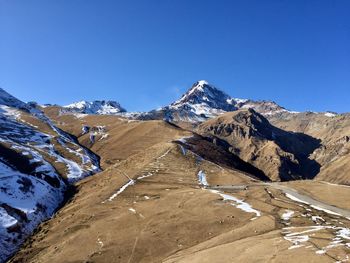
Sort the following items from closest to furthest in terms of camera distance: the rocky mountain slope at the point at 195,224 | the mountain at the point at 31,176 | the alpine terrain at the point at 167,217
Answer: the rocky mountain slope at the point at 195,224
the alpine terrain at the point at 167,217
the mountain at the point at 31,176

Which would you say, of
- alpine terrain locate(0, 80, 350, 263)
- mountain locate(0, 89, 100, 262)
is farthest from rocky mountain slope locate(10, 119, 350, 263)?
mountain locate(0, 89, 100, 262)

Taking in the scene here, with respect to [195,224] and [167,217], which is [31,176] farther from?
[195,224]

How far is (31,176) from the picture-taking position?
105250mm

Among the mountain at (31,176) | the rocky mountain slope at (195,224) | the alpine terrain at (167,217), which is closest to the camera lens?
the rocky mountain slope at (195,224)

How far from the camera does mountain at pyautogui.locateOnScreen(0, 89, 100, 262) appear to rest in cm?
7656

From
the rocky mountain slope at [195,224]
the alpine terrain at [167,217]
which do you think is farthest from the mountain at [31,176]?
the rocky mountain slope at [195,224]

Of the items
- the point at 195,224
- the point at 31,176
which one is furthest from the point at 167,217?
the point at 31,176

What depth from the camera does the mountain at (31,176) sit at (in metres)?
76.6

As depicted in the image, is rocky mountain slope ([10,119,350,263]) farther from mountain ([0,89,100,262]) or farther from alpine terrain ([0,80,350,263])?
mountain ([0,89,100,262])

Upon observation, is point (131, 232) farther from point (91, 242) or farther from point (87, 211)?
point (87, 211)

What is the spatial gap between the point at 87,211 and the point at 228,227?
30.5 meters

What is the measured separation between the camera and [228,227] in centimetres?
6184

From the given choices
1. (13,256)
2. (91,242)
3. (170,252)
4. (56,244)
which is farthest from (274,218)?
(13,256)

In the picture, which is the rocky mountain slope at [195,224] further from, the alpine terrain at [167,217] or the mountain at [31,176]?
the mountain at [31,176]
